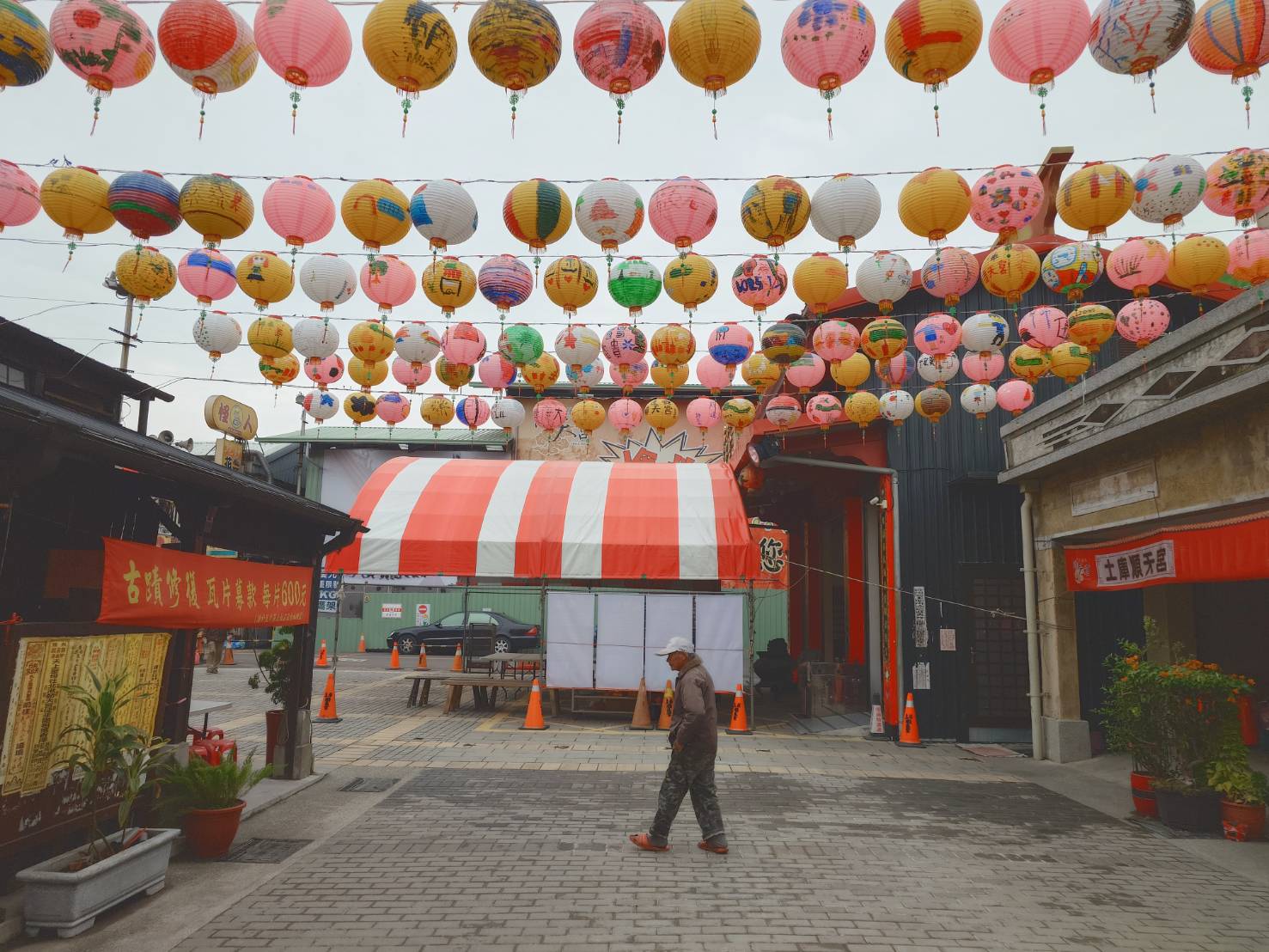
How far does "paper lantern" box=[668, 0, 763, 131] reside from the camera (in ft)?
20.7

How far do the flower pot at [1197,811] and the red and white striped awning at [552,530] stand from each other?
26.1ft

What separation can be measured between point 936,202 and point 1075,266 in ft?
7.95

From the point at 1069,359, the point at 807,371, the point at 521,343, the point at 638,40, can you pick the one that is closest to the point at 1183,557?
the point at 1069,359

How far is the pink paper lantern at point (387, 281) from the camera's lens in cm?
979

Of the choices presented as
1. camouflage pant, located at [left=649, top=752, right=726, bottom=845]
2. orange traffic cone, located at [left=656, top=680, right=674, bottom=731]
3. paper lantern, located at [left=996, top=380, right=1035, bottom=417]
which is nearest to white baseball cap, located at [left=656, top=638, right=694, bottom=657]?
camouflage pant, located at [left=649, top=752, right=726, bottom=845]

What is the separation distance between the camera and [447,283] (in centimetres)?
945

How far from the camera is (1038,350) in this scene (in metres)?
11.6

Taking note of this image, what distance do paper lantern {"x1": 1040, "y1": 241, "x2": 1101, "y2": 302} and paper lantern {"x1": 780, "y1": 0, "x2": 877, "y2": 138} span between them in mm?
4033

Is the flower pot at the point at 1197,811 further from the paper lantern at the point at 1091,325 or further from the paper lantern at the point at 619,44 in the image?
the paper lantern at the point at 619,44

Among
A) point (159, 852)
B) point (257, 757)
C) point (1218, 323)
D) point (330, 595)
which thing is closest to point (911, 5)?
point (1218, 323)

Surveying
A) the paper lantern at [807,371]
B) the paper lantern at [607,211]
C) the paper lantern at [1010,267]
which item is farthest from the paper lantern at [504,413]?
the paper lantern at [1010,267]

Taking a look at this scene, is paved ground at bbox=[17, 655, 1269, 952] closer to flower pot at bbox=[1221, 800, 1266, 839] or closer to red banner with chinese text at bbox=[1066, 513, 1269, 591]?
flower pot at bbox=[1221, 800, 1266, 839]

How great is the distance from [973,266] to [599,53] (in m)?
5.54

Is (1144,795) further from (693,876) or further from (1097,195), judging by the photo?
(1097,195)
